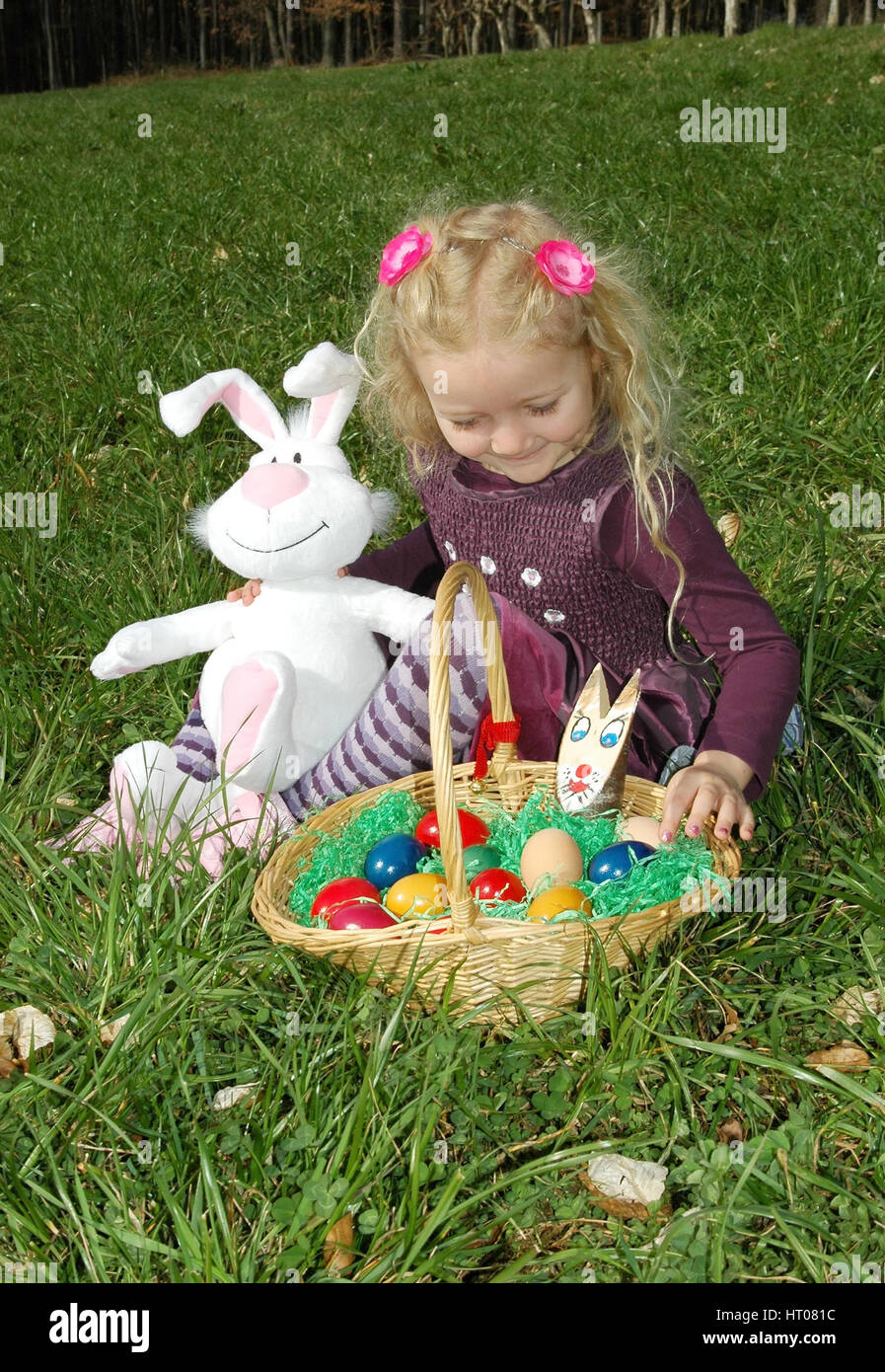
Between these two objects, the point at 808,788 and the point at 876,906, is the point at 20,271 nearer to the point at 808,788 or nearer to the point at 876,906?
the point at 808,788

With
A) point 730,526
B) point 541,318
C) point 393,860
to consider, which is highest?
point 541,318

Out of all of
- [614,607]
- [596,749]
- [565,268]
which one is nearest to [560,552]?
[614,607]

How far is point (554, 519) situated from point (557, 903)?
815 millimetres

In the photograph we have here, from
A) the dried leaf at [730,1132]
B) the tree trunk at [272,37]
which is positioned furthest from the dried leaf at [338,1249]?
the tree trunk at [272,37]

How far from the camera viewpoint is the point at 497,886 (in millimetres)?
2172

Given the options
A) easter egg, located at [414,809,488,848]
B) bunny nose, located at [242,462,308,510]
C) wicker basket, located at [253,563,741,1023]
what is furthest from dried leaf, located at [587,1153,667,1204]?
bunny nose, located at [242,462,308,510]

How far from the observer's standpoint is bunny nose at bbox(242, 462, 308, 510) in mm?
2387

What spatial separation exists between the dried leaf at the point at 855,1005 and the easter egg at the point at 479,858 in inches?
27.2

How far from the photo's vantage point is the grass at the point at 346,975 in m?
1.63

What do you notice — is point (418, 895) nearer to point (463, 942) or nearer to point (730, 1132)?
point (463, 942)

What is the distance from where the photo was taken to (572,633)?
8.36 feet

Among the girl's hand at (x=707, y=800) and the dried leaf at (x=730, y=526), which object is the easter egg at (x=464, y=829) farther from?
the dried leaf at (x=730, y=526)

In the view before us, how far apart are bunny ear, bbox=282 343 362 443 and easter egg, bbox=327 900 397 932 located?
3.45 ft

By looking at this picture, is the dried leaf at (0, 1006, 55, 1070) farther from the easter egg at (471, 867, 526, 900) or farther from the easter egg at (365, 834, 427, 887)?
the easter egg at (471, 867, 526, 900)
